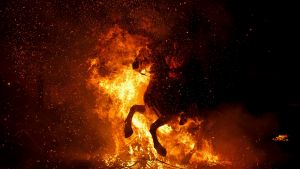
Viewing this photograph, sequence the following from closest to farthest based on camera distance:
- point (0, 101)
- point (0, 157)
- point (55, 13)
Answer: point (0, 157)
point (0, 101)
point (55, 13)

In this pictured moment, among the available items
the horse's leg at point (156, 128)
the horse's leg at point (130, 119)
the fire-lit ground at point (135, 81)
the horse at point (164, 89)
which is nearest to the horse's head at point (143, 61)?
the horse at point (164, 89)

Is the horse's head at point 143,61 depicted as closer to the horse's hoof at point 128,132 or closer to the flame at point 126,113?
the flame at point 126,113

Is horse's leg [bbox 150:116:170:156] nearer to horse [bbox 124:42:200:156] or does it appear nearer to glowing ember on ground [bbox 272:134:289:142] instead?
horse [bbox 124:42:200:156]

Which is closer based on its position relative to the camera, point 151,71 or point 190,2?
point 151,71

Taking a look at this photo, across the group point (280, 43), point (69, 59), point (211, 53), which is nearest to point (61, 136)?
point (69, 59)

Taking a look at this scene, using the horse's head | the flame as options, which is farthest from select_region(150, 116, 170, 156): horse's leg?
the horse's head

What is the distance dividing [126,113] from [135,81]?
3.01 feet

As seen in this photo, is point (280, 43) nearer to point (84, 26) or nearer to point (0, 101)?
point (84, 26)

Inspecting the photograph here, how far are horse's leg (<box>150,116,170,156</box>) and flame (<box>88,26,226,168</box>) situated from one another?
15.7 inches

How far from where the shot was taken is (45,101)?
28.0 ft

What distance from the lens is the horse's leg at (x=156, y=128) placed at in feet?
22.2

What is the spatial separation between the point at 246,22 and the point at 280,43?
3.50 ft

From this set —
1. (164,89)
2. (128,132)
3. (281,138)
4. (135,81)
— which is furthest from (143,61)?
(281,138)

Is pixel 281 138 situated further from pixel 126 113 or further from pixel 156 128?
pixel 126 113
